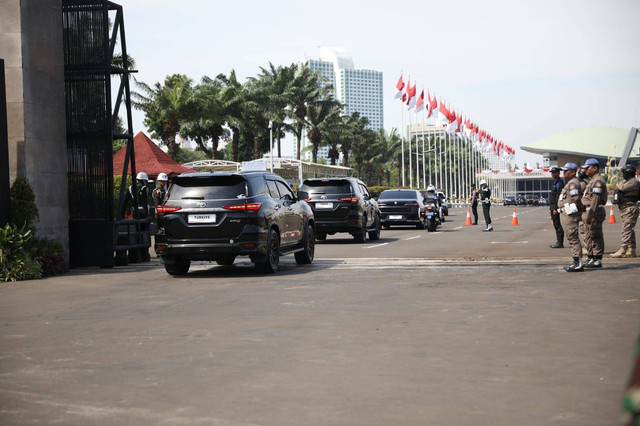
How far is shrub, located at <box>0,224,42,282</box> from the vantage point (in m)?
14.7

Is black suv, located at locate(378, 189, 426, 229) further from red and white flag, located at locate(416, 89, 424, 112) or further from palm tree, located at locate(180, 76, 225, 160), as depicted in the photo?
red and white flag, located at locate(416, 89, 424, 112)

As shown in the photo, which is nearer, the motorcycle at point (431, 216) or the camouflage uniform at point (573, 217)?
the camouflage uniform at point (573, 217)

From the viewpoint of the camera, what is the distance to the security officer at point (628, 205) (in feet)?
52.3

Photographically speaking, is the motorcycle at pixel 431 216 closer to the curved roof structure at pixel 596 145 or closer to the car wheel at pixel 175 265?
the car wheel at pixel 175 265

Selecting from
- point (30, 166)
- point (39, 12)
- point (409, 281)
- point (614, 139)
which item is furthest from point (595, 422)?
point (614, 139)

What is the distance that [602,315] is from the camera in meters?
9.45

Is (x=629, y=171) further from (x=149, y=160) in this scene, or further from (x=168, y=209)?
(x=149, y=160)

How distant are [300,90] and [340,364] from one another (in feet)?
230

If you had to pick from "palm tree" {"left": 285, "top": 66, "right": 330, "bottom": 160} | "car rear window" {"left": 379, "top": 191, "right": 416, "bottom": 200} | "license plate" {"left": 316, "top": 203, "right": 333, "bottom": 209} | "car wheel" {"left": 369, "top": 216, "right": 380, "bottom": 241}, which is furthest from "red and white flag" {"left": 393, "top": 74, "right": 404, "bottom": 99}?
"license plate" {"left": 316, "top": 203, "right": 333, "bottom": 209}

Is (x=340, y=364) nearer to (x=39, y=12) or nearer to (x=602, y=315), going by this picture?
(x=602, y=315)

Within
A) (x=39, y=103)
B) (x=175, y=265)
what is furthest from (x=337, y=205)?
(x=39, y=103)

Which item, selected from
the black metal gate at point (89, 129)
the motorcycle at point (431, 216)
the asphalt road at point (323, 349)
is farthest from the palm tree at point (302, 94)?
the asphalt road at point (323, 349)

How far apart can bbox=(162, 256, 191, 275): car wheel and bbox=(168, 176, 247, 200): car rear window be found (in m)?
1.12

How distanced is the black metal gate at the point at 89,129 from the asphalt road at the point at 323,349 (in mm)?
2759
